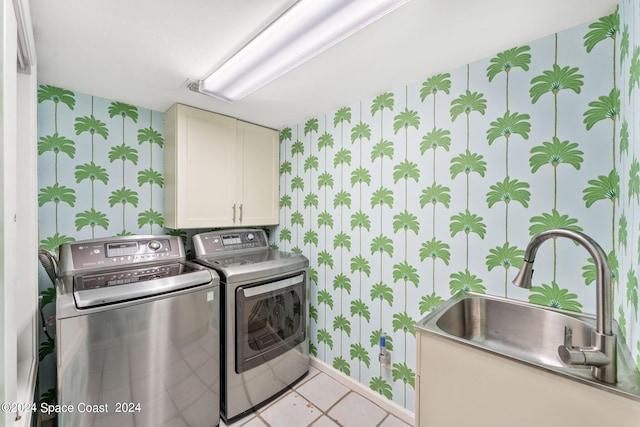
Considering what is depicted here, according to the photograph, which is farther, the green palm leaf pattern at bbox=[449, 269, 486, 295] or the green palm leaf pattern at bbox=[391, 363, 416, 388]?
the green palm leaf pattern at bbox=[391, 363, 416, 388]

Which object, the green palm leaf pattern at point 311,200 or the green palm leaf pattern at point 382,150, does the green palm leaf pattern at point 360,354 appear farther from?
the green palm leaf pattern at point 382,150

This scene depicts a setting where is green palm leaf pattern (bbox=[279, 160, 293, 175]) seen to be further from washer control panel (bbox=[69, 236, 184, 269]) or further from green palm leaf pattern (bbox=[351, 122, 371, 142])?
washer control panel (bbox=[69, 236, 184, 269])

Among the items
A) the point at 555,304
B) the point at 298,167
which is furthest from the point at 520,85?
the point at 298,167

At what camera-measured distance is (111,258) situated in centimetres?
158

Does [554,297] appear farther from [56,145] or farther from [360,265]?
[56,145]

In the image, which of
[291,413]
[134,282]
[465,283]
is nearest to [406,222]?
[465,283]

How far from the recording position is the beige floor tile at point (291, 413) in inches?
64.1

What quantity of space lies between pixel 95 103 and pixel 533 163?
2.76 m

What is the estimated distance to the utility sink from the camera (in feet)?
2.40

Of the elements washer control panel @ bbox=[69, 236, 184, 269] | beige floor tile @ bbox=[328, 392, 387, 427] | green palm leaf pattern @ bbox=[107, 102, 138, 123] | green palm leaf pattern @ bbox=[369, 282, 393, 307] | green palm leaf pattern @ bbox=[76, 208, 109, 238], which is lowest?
beige floor tile @ bbox=[328, 392, 387, 427]

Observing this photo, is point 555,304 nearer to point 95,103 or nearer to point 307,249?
point 307,249

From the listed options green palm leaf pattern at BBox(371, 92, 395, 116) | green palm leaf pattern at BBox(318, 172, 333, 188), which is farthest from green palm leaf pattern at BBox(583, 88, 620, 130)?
green palm leaf pattern at BBox(318, 172, 333, 188)

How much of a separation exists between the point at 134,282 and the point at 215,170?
3.31 ft

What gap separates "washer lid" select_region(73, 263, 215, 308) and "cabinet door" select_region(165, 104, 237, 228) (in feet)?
1.37
